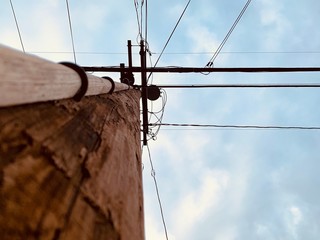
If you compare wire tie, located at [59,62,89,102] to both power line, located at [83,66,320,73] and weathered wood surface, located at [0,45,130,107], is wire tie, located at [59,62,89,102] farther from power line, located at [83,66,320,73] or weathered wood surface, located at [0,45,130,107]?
power line, located at [83,66,320,73]

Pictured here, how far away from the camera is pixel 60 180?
3.28ft

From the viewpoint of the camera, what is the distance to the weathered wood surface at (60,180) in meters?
0.82

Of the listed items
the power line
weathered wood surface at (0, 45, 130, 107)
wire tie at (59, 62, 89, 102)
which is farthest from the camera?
the power line

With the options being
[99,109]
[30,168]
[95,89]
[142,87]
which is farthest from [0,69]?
[142,87]

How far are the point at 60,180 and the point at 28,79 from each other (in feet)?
1.07

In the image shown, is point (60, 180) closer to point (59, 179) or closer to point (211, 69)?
point (59, 179)

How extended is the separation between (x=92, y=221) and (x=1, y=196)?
11.2 inches

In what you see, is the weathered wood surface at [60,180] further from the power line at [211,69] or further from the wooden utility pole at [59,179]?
the power line at [211,69]

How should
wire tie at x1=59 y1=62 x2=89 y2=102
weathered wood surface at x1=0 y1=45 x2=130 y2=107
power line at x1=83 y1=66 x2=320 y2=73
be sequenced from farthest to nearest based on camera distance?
power line at x1=83 y1=66 x2=320 y2=73 < wire tie at x1=59 y1=62 x2=89 y2=102 < weathered wood surface at x1=0 y1=45 x2=130 y2=107

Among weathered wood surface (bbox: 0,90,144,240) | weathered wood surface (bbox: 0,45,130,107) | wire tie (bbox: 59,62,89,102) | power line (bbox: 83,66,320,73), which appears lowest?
weathered wood surface (bbox: 0,90,144,240)

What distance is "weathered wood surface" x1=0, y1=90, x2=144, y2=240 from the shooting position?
82cm

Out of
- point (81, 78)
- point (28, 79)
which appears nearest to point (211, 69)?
point (81, 78)

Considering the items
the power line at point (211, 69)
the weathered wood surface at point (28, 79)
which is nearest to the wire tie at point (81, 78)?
the weathered wood surface at point (28, 79)

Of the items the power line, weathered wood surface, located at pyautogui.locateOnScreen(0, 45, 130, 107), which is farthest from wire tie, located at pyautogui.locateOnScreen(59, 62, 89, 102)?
the power line
